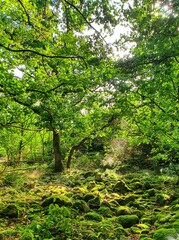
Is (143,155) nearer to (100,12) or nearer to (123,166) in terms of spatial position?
(123,166)

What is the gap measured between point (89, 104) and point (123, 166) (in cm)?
604

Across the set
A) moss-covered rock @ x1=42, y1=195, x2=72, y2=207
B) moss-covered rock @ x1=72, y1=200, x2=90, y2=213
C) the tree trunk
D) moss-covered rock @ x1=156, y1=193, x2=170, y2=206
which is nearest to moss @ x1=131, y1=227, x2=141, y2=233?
moss-covered rock @ x1=72, y1=200, x2=90, y2=213

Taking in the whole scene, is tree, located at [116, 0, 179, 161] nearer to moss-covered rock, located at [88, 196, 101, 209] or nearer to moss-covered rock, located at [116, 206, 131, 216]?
moss-covered rock, located at [116, 206, 131, 216]

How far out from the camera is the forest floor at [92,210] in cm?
447

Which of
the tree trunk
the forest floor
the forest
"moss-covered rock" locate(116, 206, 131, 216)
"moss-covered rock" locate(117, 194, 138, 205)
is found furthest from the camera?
the tree trunk

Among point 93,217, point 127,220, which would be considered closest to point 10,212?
point 93,217

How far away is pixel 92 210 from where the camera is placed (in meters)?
6.46

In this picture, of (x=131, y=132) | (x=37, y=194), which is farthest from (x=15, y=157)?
(x=131, y=132)

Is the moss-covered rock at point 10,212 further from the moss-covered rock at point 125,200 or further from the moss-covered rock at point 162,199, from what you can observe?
the moss-covered rock at point 162,199

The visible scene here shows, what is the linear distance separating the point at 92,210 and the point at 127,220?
46.4 inches

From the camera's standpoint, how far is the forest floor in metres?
4.47

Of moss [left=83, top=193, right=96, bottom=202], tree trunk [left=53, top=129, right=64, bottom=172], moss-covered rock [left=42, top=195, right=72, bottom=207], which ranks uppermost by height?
tree trunk [left=53, top=129, right=64, bottom=172]

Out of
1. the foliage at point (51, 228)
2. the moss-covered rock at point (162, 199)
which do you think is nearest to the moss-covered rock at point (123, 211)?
the moss-covered rock at point (162, 199)

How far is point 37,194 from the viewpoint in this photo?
7.29 meters
